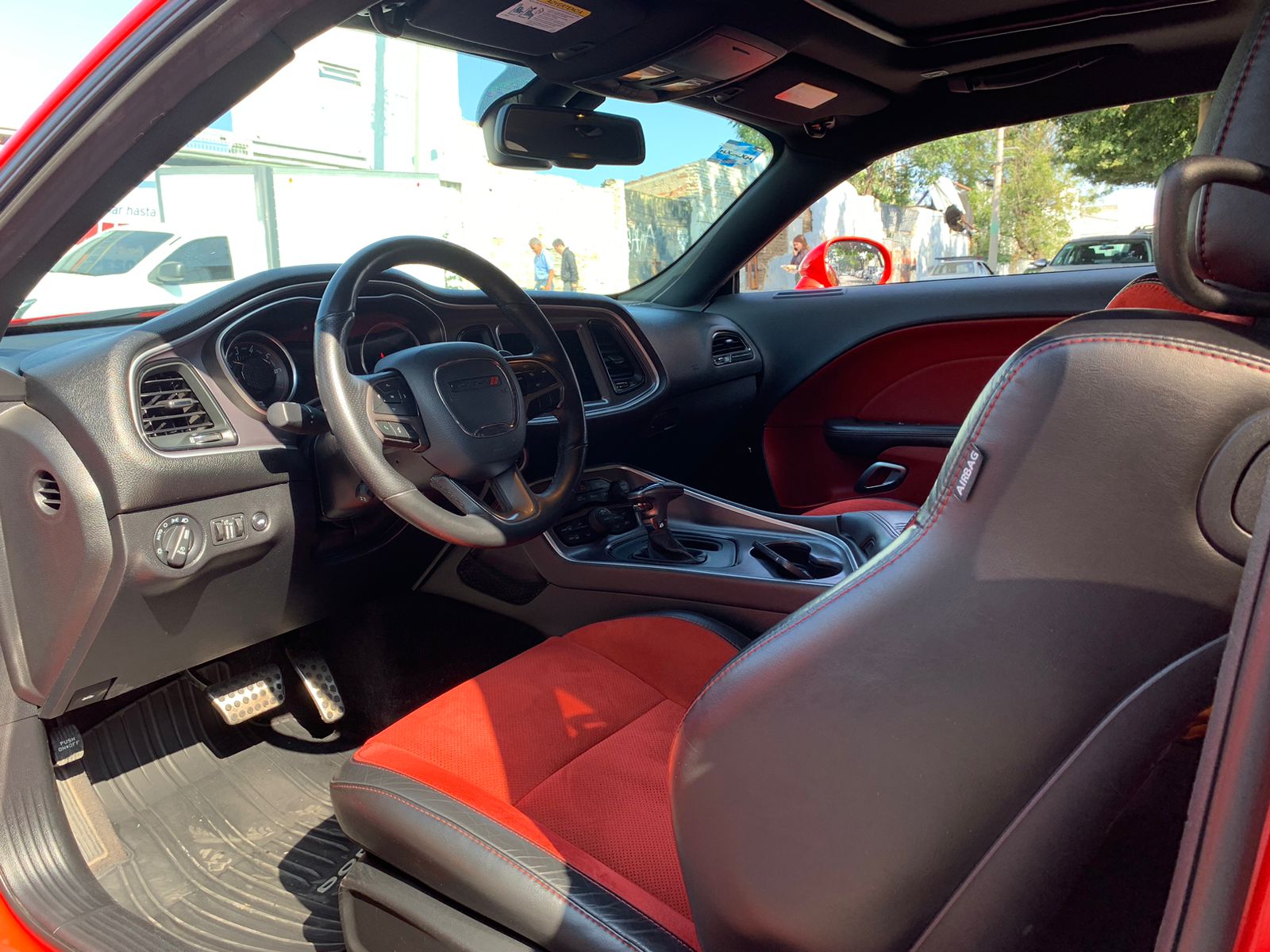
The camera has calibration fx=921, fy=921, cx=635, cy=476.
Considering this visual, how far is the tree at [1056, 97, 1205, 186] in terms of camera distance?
250 centimetres

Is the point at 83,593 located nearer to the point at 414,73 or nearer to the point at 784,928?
the point at 784,928

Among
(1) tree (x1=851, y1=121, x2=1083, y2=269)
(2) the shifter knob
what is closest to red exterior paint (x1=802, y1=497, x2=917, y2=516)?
(2) the shifter knob

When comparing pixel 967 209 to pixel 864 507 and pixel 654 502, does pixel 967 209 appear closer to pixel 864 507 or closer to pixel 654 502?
pixel 864 507

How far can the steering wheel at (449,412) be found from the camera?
4.79ft

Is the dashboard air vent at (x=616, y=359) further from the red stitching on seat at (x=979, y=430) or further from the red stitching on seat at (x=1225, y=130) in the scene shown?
the red stitching on seat at (x=1225, y=130)

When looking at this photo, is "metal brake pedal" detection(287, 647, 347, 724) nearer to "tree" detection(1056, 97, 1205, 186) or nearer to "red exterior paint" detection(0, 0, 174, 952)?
"red exterior paint" detection(0, 0, 174, 952)

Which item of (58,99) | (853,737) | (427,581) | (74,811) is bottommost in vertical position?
(74,811)

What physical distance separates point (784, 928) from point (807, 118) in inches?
91.2

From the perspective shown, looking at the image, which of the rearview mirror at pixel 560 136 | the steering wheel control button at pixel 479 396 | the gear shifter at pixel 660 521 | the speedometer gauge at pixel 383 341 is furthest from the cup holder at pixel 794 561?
the rearview mirror at pixel 560 136

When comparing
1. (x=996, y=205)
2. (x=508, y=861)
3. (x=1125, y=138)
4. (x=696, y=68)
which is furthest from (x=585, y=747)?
(x=996, y=205)

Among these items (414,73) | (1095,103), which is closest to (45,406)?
(1095,103)

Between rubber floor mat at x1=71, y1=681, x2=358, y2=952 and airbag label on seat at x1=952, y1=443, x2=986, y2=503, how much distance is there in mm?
1437

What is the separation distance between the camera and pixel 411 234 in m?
1.62

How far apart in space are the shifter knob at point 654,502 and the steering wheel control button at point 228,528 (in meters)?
0.89
